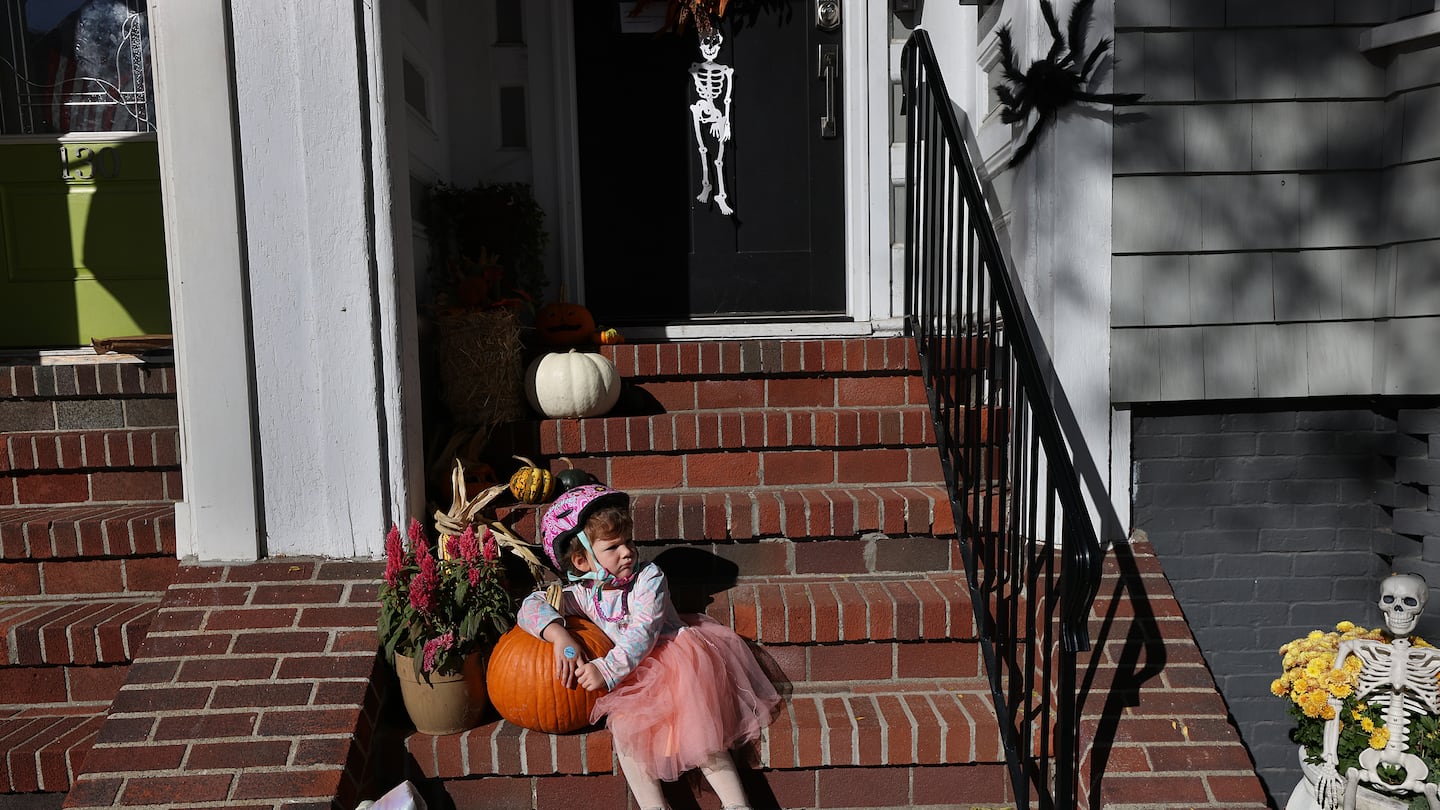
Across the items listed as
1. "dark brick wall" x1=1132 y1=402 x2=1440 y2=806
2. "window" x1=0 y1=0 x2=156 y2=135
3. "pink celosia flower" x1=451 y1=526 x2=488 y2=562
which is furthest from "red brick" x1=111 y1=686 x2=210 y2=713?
"window" x1=0 y1=0 x2=156 y2=135

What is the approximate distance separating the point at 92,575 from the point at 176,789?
3.30 ft

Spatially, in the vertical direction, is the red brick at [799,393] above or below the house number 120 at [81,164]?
below

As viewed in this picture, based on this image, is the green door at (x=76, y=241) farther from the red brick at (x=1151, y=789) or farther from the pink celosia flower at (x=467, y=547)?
the red brick at (x=1151, y=789)

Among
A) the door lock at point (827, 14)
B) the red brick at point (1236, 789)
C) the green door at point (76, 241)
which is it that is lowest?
the red brick at point (1236, 789)

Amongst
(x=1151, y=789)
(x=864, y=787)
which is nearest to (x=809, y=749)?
(x=864, y=787)

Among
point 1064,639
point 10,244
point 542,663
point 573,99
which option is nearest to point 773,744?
point 542,663

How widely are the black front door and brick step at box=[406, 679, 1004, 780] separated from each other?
6.69 feet

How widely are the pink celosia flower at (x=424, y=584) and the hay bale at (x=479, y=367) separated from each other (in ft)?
2.60

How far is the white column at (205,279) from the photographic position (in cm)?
236

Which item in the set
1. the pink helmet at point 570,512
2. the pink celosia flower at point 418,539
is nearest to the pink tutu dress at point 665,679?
the pink helmet at point 570,512

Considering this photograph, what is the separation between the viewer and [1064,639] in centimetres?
177

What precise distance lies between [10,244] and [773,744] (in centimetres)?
400

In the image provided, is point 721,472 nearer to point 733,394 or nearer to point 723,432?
point 723,432

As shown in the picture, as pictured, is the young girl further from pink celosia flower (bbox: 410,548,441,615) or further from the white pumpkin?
the white pumpkin
